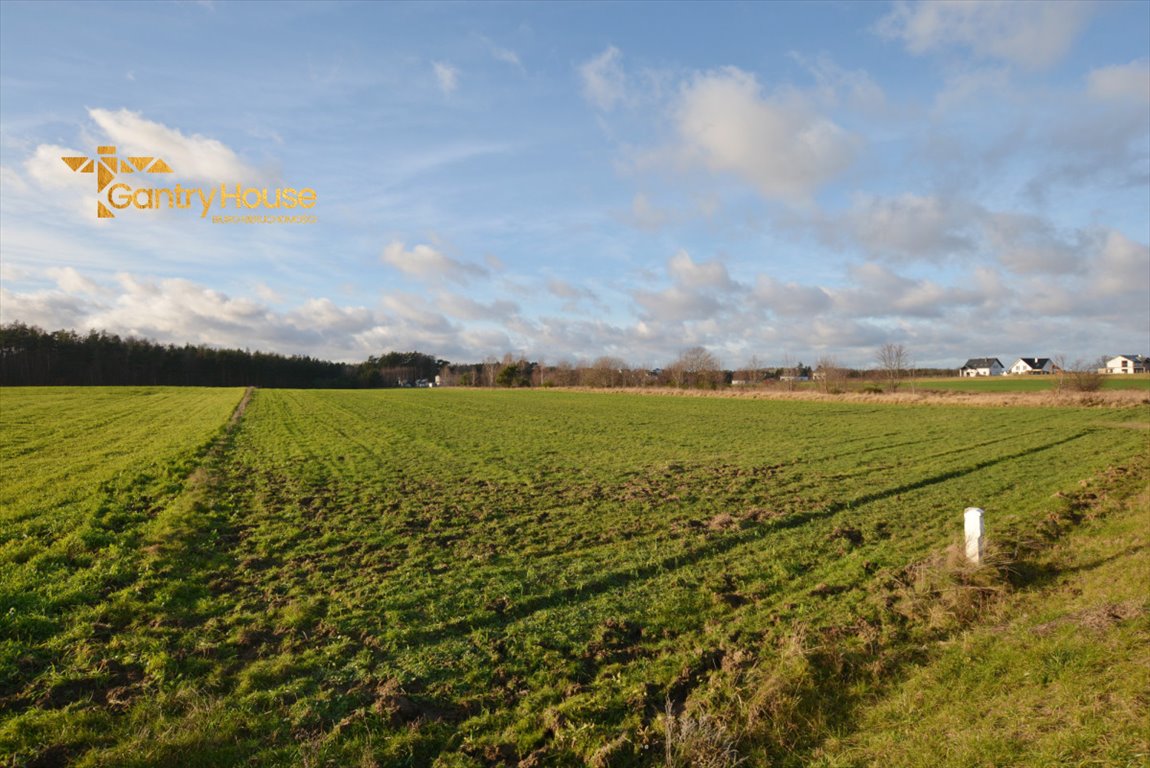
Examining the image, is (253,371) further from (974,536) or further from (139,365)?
(974,536)

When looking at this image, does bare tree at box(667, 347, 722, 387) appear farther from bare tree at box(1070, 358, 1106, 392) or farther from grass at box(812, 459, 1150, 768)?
grass at box(812, 459, 1150, 768)

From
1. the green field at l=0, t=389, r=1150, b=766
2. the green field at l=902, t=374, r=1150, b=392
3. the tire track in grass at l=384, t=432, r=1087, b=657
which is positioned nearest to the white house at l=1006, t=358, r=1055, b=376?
the green field at l=902, t=374, r=1150, b=392

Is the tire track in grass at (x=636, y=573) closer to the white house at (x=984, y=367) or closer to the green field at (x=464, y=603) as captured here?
the green field at (x=464, y=603)

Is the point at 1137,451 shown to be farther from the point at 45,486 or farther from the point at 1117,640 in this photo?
the point at 45,486

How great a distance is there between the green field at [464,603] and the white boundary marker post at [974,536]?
107cm

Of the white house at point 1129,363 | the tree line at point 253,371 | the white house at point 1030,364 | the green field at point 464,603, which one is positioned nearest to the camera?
the green field at point 464,603

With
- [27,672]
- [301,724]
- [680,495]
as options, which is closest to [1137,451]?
[680,495]

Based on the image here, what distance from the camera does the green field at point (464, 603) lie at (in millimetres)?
5332

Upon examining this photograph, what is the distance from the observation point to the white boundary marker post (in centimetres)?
885

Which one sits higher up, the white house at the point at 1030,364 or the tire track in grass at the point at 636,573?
the white house at the point at 1030,364

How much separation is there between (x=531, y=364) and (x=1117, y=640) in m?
159

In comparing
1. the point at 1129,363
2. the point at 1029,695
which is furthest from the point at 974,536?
the point at 1129,363

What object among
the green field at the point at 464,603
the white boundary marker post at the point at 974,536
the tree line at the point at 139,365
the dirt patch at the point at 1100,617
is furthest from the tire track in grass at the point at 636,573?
the tree line at the point at 139,365

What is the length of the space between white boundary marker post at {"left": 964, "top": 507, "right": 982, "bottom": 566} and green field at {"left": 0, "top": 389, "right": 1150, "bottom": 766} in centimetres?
107
